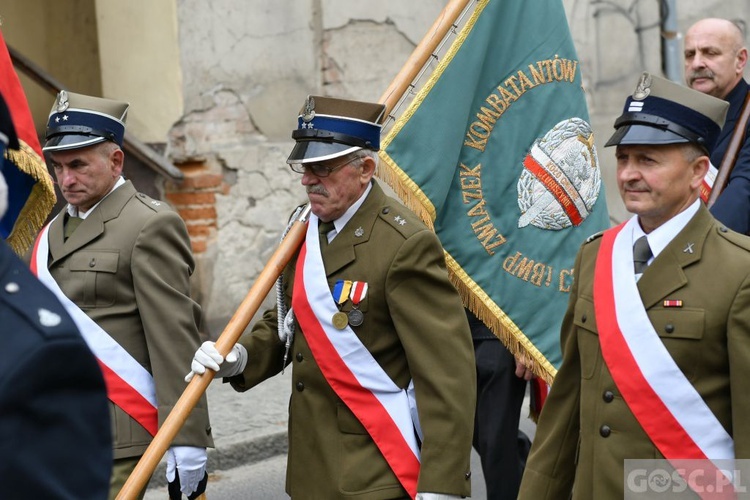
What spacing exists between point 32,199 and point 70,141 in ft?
1.20

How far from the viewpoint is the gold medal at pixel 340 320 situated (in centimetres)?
343

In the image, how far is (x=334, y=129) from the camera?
3.53m

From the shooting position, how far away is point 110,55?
8.16 metres

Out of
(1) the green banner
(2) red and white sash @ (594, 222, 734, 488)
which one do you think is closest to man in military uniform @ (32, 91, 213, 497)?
(1) the green banner

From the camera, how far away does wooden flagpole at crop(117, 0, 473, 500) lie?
3.33 metres

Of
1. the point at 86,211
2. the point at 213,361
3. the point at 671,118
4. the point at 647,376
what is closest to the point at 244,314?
the point at 213,361

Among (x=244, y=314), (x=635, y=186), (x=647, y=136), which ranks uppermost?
(x=647, y=136)

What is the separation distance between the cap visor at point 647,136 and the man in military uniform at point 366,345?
702mm

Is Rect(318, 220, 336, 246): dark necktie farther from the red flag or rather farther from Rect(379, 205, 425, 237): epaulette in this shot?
the red flag

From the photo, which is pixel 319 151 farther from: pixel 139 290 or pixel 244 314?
pixel 139 290

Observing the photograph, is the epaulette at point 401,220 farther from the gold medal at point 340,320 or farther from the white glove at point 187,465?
the white glove at point 187,465

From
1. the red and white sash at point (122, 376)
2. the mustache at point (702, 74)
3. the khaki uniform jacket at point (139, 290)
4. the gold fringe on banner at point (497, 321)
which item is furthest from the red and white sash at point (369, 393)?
the mustache at point (702, 74)

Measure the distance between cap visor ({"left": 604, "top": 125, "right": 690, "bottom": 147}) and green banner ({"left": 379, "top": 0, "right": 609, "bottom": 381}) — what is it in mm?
1286

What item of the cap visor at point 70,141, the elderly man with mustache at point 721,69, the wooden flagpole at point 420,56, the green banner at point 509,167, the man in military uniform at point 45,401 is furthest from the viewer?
the elderly man with mustache at point 721,69
